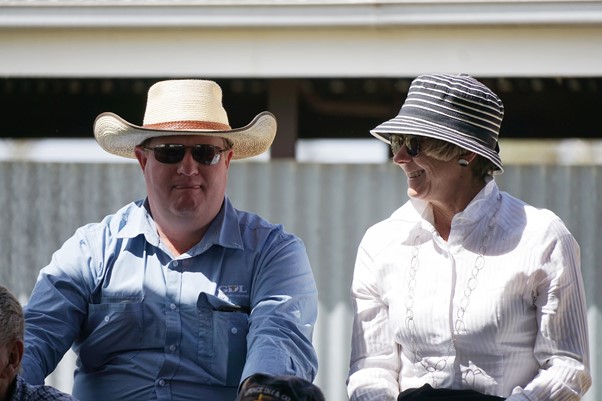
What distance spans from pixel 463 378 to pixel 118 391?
1.11 meters

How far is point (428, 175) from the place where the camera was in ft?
10.7

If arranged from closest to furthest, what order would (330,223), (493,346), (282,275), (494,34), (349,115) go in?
(493,346), (282,275), (494,34), (330,223), (349,115)

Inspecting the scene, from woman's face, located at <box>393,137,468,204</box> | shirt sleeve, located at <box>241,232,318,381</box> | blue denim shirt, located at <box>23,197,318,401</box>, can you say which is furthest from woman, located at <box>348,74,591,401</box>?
blue denim shirt, located at <box>23,197,318,401</box>

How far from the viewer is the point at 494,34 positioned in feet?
17.6

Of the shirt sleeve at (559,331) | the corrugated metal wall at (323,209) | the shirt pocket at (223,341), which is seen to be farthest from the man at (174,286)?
the corrugated metal wall at (323,209)

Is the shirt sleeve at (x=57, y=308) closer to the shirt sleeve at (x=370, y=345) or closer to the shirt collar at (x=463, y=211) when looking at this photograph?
the shirt sleeve at (x=370, y=345)

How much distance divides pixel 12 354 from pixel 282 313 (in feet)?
2.79

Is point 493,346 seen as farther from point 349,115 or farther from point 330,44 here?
point 349,115

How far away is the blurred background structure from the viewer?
5352 mm

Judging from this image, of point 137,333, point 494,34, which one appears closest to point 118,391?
point 137,333

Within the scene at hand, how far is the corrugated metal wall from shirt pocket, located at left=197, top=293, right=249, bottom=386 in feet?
7.59

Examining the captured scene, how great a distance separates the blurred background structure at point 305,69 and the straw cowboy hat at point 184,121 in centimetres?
175

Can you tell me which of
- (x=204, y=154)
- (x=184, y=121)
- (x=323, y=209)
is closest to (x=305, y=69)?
(x=323, y=209)

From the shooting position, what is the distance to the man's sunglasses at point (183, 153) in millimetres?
3465
